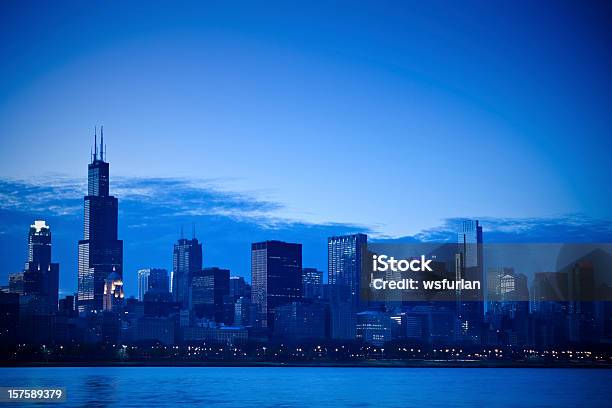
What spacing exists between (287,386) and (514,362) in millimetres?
77476

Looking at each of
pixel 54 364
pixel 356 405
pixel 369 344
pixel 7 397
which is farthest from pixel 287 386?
pixel 369 344

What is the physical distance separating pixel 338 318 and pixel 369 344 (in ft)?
35.1

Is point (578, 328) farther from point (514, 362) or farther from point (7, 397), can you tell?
point (7, 397)

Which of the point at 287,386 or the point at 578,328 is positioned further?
the point at 578,328

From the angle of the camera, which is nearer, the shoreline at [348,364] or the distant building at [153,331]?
the shoreline at [348,364]

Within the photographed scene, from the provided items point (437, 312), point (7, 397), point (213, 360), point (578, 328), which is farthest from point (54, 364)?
point (7, 397)

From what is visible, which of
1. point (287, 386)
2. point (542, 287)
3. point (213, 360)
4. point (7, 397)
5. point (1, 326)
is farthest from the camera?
point (1, 326)

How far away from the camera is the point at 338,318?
540 ft

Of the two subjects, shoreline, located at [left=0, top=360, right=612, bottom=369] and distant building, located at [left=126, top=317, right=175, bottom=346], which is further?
distant building, located at [left=126, top=317, right=175, bottom=346]

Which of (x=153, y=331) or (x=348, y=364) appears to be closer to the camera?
(x=348, y=364)

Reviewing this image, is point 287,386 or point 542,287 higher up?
point 542,287

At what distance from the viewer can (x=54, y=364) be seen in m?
136

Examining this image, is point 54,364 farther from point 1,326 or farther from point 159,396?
point 159,396

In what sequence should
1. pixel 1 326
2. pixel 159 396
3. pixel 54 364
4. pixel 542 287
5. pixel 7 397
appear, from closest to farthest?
pixel 7 397 < pixel 159 396 < pixel 542 287 < pixel 54 364 < pixel 1 326
